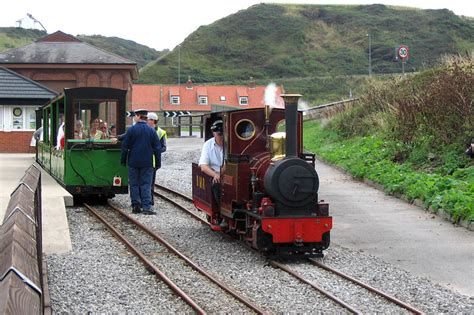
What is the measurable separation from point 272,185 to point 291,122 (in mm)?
817

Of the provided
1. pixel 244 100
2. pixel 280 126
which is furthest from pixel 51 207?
pixel 244 100

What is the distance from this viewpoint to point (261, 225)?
10.1 m

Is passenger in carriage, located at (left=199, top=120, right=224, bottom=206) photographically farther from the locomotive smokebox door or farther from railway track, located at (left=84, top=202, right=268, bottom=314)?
the locomotive smokebox door

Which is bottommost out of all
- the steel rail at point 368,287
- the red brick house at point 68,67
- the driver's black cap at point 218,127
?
the steel rail at point 368,287

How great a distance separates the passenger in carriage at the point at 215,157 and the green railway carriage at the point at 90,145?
187 inches

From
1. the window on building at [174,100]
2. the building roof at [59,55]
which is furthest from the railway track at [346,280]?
the window on building at [174,100]

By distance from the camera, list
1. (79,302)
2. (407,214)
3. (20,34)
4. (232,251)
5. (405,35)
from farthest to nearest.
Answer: (20,34) → (405,35) → (407,214) → (232,251) → (79,302)

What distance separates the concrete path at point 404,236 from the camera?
397 inches

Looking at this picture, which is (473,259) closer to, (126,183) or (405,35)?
(126,183)

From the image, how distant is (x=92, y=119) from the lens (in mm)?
16688

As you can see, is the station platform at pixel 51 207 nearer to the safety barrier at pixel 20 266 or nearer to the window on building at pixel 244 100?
the safety barrier at pixel 20 266

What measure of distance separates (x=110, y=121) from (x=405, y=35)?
105 m

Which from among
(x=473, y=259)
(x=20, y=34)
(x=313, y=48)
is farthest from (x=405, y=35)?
(x=473, y=259)

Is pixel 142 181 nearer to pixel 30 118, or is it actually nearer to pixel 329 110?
pixel 30 118
